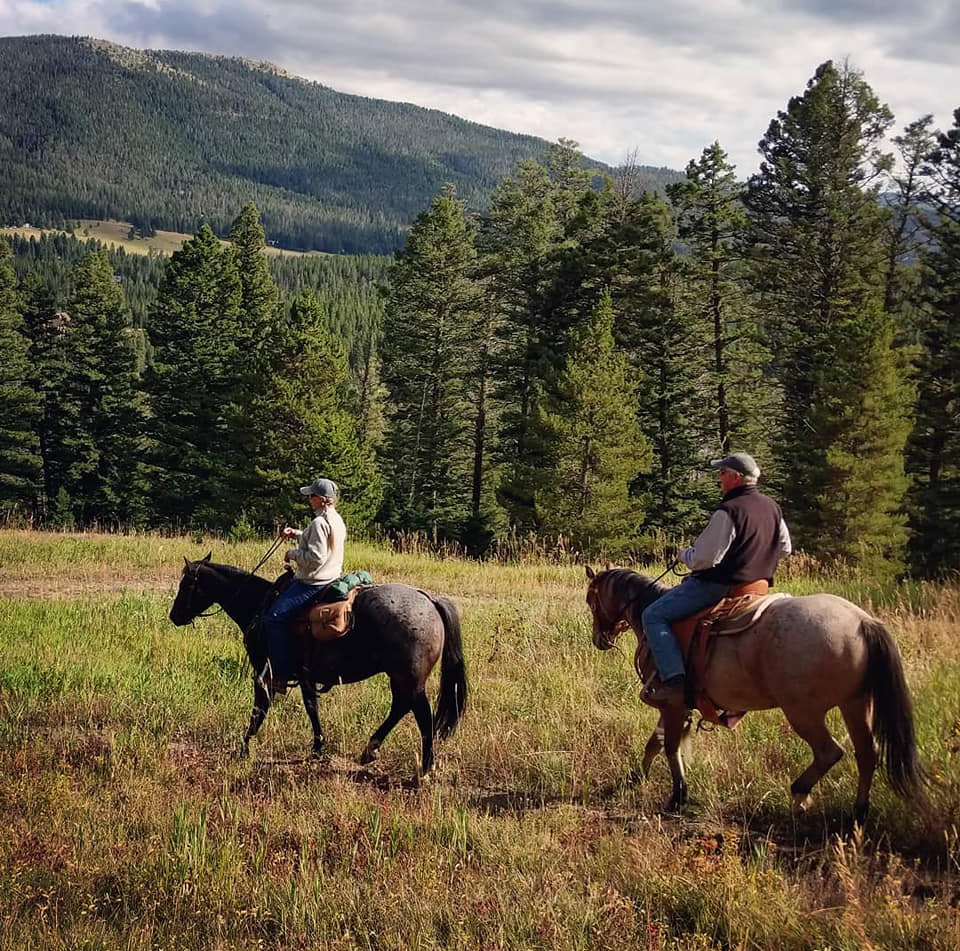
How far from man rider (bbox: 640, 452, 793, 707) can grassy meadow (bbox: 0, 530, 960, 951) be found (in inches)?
43.2

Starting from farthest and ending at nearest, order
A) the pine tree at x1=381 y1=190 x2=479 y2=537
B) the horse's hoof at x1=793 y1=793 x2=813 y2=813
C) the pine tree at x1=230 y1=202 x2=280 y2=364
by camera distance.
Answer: the pine tree at x1=230 y1=202 x2=280 y2=364, the pine tree at x1=381 y1=190 x2=479 y2=537, the horse's hoof at x1=793 y1=793 x2=813 y2=813

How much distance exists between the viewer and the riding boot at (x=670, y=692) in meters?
6.41

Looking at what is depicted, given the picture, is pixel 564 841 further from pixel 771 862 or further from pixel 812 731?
pixel 812 731

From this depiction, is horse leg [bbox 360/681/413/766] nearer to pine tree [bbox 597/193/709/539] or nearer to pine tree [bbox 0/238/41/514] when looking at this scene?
pine tree [bbox 597/193/709/539]

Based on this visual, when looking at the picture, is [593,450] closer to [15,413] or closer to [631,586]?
[631,586]

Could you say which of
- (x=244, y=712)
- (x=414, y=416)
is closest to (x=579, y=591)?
(x=244, y=712)

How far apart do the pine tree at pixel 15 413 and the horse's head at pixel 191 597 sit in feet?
138

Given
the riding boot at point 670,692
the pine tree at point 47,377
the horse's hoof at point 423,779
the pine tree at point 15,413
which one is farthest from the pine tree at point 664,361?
the pine tree at point 15,413

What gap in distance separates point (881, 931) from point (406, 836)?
2963 mm

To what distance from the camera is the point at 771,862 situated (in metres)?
5.07

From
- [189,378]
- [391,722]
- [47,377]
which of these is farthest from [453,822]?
[47,377]

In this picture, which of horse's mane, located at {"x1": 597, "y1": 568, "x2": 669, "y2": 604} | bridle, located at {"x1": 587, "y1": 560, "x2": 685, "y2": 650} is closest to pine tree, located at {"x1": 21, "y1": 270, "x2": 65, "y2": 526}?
bridle, located at {"x1": 587, "y1": 560, "x2": 685, "y2": 650}

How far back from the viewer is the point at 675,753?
6.52 m

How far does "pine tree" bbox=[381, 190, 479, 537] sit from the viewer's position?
3853cm
